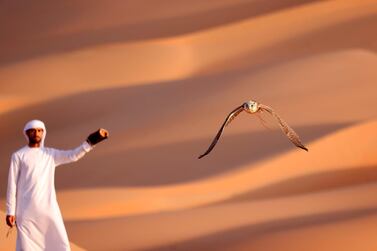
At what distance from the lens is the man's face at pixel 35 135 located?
280 inches

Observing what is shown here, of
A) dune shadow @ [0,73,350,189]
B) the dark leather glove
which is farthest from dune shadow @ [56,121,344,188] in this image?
the dark leather glove

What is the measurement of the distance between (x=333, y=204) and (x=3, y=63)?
13585mm

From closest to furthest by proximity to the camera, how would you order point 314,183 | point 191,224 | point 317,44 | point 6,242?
point 6,242 → point 191,224 → point 314,183 → point 317,44

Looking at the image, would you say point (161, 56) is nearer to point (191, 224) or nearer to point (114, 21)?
point (114, 21)

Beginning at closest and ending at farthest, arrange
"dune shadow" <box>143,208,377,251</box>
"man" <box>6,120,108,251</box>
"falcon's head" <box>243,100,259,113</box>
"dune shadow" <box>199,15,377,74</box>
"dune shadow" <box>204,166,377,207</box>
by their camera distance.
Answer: "man" <box>6,120,108,251</box> < "falcon's head" <box>243,100,259,113</box> < "dune shadow" <box>143,208,377,251</box> < "dune shadow" <box>204,166,377,207</box> < "dune shadow" <box>199,15,377,74</box>

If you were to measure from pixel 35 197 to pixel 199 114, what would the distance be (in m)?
10.4

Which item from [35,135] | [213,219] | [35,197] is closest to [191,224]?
[213,219]

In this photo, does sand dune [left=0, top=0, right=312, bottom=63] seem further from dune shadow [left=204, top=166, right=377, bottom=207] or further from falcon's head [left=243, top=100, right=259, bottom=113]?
falcon's head [left=243, top=100, right=259, bottom=113]

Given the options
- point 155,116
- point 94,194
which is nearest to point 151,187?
point 94,194

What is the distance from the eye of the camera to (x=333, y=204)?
1198 cm

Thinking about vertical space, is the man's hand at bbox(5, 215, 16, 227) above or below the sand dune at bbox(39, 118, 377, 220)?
below

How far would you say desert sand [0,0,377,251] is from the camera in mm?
11516

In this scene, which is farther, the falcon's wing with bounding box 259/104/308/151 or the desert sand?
the desert sand

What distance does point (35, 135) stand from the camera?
7.14 m
